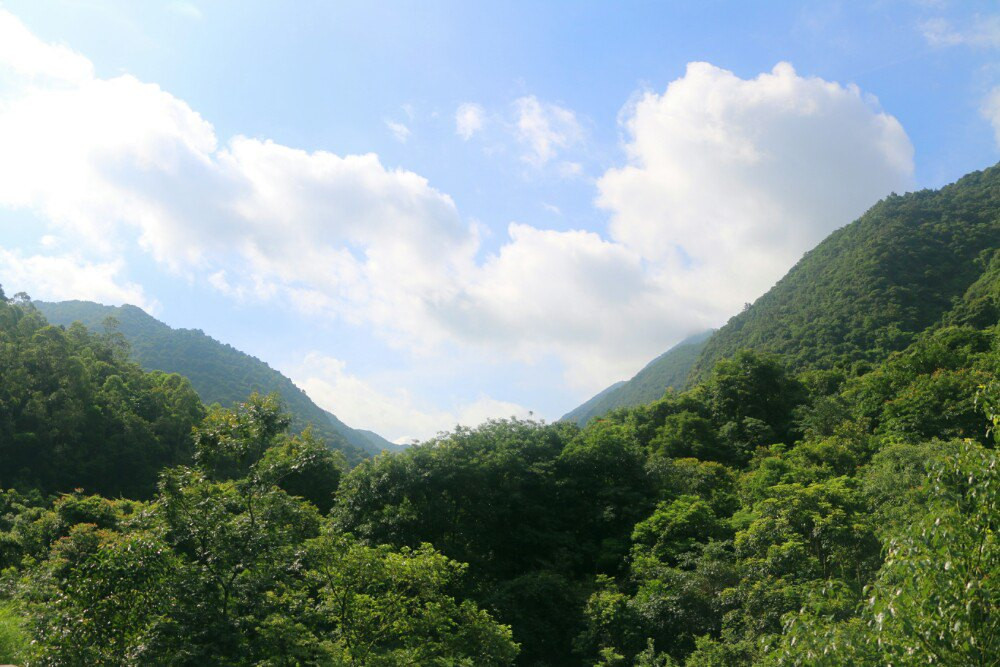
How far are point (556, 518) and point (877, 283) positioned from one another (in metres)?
44.7

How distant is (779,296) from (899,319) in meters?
17.5

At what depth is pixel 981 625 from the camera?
4.55 meters

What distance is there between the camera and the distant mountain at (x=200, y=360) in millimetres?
78819

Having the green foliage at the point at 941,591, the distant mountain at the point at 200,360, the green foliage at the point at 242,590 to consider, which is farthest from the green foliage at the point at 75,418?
the green foliage at the point at 941,591

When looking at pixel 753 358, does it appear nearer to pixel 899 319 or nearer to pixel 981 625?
pixel 899 319

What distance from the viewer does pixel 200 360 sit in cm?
8800

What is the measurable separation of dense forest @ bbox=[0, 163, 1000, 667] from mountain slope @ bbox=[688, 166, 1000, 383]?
342mm

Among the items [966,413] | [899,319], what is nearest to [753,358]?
[966,413]

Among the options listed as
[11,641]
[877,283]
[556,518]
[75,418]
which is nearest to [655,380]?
[877,283]

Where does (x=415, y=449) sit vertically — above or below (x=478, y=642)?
above

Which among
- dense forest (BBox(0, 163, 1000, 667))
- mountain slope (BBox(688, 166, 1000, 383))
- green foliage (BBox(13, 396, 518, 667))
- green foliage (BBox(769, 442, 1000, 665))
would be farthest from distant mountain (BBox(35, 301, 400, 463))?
green foliage (BBox(769, 442, 1000, 665))

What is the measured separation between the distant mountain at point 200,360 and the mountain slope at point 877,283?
161 feet

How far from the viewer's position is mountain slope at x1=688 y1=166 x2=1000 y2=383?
50.1 m

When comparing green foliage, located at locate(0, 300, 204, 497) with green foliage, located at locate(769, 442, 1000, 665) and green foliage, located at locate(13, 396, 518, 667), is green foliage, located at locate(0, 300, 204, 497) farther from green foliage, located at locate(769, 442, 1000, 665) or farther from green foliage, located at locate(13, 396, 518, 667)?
green foliage, located at locate(769, 442, 1000, 665)
